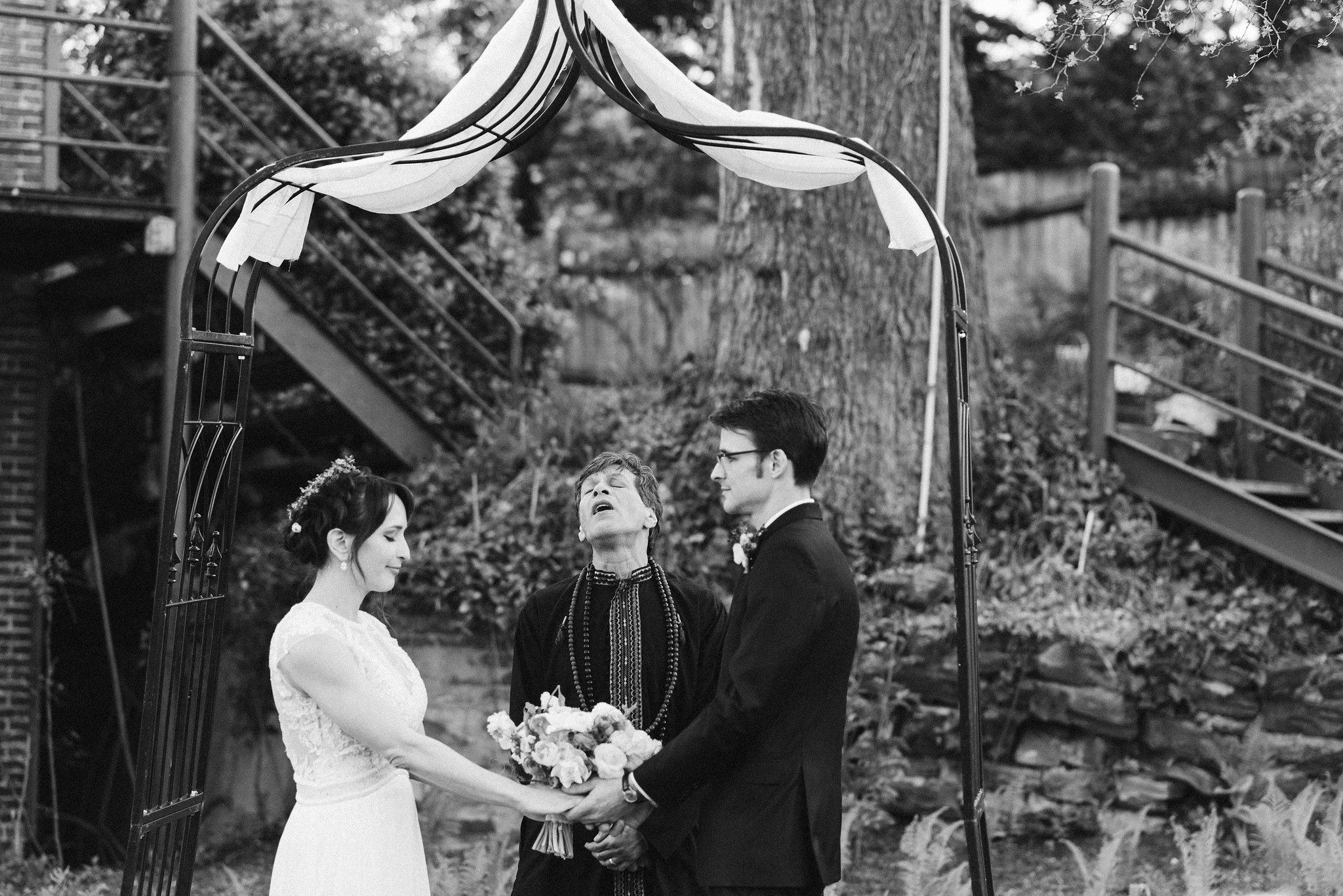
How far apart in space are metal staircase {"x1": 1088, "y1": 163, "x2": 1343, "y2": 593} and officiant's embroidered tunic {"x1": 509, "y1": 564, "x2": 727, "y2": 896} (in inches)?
151

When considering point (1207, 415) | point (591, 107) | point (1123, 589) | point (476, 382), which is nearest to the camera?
point (1123, 589)

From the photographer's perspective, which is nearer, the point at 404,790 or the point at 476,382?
the point at 404,790

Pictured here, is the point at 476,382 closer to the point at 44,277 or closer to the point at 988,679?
the point at 44,277

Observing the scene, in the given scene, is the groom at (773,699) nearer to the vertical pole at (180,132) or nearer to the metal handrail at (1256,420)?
the metal handrail at (1256,420)

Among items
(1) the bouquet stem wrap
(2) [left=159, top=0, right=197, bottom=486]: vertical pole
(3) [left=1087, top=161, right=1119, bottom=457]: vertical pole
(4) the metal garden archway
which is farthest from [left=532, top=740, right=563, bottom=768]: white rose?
(3) [left=1087, top=161, right=1119, bottom=457]: vertical pole

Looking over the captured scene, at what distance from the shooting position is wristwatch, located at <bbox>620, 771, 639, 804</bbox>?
3652 millimetres

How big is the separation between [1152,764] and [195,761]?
4044 millimetres

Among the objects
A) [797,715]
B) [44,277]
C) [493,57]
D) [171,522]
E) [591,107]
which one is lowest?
[797,715]

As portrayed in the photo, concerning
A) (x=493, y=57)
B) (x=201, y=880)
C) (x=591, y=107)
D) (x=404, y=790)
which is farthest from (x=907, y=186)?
(x=591, y=107)

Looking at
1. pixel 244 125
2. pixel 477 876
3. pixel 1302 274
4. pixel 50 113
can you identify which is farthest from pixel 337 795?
pixel 50 113

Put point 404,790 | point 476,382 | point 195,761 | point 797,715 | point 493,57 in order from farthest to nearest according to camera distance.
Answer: point 476,382 < point 195,761 < point 493,57 < point 404,790 < point 797,715

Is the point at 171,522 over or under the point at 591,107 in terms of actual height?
under

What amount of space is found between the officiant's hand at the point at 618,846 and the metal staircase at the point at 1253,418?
4259mm

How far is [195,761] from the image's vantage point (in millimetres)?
4445
